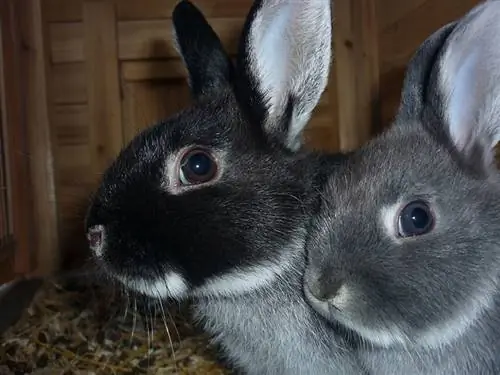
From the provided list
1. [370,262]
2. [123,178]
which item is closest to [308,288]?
[370,262]

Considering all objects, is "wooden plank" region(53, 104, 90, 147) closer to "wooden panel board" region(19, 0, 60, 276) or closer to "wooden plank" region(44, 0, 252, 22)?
"wooden panel board" region(19, 0, 60, 276)

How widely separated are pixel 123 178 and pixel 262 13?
366 mm

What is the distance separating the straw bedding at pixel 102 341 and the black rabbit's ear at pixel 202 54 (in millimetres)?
531

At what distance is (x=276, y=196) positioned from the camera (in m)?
1.37

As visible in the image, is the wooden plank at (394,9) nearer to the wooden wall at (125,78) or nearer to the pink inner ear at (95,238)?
the wooden wall at (125,78)

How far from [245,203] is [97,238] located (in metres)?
0.25

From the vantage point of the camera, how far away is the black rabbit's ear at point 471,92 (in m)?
1.24

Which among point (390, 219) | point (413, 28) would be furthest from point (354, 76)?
point (390, 219)

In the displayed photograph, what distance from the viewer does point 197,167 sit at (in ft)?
4.36

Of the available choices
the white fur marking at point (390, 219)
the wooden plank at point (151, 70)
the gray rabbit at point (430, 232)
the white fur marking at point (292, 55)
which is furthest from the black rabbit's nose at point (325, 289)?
the wooden plank at point (151, 70)

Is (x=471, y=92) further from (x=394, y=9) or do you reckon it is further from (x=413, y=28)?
(x=394, y=9)

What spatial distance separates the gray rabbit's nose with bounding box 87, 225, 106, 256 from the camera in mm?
1279

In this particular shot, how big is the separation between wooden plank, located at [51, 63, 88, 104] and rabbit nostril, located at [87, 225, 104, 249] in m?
1.43

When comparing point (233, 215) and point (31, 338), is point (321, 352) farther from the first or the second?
point (31, 338)
